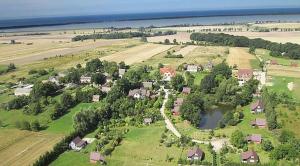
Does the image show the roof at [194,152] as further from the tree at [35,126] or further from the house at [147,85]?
the house at [147,85]

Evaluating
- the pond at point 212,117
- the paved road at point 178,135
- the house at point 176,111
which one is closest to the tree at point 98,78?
the paved road at point 178,135

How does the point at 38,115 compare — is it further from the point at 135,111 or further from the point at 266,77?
the point at 266,77

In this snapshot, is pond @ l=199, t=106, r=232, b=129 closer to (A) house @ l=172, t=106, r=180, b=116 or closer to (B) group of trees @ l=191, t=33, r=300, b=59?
(A) house @ l=172, t=106, r=180, b=116

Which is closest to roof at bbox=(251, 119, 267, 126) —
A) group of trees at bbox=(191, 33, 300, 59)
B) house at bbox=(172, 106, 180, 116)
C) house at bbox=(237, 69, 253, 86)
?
house at bbox=(172, 106, 180, 116)

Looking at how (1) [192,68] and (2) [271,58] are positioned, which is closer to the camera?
(1) [192,68]

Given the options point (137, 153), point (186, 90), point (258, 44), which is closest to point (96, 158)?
point (137, 153)

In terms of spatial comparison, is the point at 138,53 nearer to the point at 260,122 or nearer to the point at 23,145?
the point at 260,122
